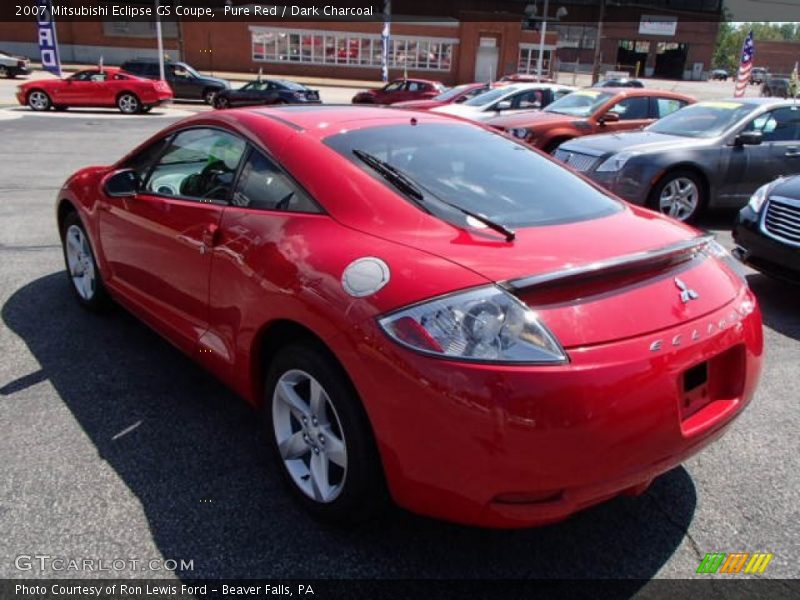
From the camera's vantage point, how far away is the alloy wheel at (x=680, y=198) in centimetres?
763

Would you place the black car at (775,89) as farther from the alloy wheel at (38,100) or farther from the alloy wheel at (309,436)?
the alloy wheel at (309,436)

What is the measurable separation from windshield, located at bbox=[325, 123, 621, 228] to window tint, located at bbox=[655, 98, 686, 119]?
29.1ft

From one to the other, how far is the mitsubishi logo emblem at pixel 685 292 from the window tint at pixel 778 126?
6881mm

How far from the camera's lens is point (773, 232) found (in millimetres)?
5121

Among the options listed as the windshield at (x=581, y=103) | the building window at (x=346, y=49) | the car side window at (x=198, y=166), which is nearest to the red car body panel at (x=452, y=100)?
the windshield at (x=581, y=103)

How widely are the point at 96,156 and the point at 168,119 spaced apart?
9.54 meters

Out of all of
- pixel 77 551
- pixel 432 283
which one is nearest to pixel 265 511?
pixel 77 551

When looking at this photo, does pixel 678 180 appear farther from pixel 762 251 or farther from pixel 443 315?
pixel 443 315

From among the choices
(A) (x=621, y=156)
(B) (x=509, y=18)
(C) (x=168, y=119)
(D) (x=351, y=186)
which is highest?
(B) (x=509, y=18)

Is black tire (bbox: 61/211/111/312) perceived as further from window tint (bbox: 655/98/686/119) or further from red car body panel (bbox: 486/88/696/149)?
window tint (bbox: 655/98/686/119)

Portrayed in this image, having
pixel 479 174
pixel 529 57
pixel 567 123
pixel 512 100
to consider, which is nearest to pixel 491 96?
pixel 512 100

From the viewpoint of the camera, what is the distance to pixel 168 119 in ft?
68.8

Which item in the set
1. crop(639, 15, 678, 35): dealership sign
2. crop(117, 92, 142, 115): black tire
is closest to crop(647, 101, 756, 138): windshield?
crop(117, 92, 142, 115): black tire

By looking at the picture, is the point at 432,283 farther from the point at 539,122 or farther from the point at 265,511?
the point at 539,122
